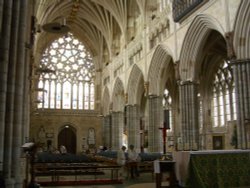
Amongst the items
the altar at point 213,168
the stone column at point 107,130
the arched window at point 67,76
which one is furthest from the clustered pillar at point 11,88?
the arched window at point 67,76

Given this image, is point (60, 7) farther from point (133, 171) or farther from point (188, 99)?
point (133, 171)

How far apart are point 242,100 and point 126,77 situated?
15447 mm

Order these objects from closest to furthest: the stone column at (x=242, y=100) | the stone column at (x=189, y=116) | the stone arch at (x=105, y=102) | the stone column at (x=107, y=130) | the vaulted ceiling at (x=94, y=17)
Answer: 1. the stone column at (x=242, y=100)
2. the stone column at (x=189, y=116)
3. the vaulted ceiling at (x=94, y=17)
4. the stone column at (x=107, y=130)
5. the stone arch at (x=105, y=102)

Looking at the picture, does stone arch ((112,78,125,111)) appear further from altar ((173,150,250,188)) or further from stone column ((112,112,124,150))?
altar ((173,150,250,188))

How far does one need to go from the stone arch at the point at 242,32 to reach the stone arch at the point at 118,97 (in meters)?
18.2

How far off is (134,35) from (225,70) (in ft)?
25.8

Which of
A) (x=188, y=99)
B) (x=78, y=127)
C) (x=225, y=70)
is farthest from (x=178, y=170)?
(x=78, y=127)

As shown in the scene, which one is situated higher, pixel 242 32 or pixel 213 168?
pixel 242 32

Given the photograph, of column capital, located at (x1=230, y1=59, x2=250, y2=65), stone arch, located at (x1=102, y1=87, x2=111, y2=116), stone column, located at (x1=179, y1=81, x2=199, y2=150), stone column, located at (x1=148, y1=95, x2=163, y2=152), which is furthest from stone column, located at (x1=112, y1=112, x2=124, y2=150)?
column capital, located at (x1=230, y1=59, x2=250, y2=65)

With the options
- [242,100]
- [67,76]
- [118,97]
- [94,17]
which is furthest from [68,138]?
[242,100]

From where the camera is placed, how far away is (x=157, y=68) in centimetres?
2266

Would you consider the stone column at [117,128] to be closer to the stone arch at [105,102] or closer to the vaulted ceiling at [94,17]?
the stone arch at [105,102]

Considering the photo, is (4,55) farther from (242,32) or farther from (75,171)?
(242,32)

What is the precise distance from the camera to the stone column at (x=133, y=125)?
26936 mm
